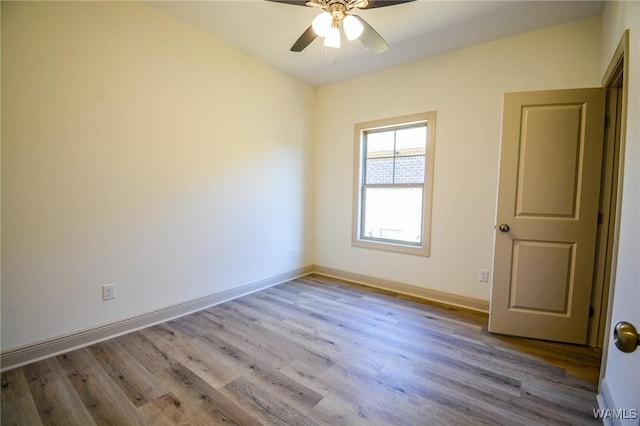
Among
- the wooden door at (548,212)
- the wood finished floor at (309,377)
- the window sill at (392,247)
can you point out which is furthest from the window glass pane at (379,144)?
the wood finished floor at (309,377)

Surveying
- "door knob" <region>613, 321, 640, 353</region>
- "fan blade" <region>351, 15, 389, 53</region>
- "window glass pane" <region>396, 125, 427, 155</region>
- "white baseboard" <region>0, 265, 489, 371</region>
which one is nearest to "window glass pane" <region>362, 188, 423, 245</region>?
"window glass pane" <region>396, 125, 427, 155</region>

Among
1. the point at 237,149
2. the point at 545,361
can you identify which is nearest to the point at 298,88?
the point at 237,149

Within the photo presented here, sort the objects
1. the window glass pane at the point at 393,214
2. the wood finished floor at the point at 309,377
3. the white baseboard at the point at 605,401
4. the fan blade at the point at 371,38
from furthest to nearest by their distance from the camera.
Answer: the window glass pane at the point at 393,214 < the fan blade at the point at 371,38 < the wood finished floor at the point at 309,377 < the white baseboard at the point at 605,401

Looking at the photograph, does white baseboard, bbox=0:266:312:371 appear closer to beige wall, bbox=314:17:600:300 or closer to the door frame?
beige wall, bbox=314:17:600:300

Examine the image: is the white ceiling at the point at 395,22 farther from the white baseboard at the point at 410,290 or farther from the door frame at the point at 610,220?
the white baseboard at the point at 410,290

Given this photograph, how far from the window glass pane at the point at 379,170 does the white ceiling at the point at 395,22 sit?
1.16 metres

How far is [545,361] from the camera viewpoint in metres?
1.98

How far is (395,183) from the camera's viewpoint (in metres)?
3.48

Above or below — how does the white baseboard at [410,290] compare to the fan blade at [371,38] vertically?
below

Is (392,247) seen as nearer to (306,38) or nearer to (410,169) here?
(410,169)

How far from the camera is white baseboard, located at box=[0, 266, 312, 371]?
6.04 ft

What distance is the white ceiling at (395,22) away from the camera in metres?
2.25

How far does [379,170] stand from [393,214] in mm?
604

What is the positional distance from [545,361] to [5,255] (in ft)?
12.2
